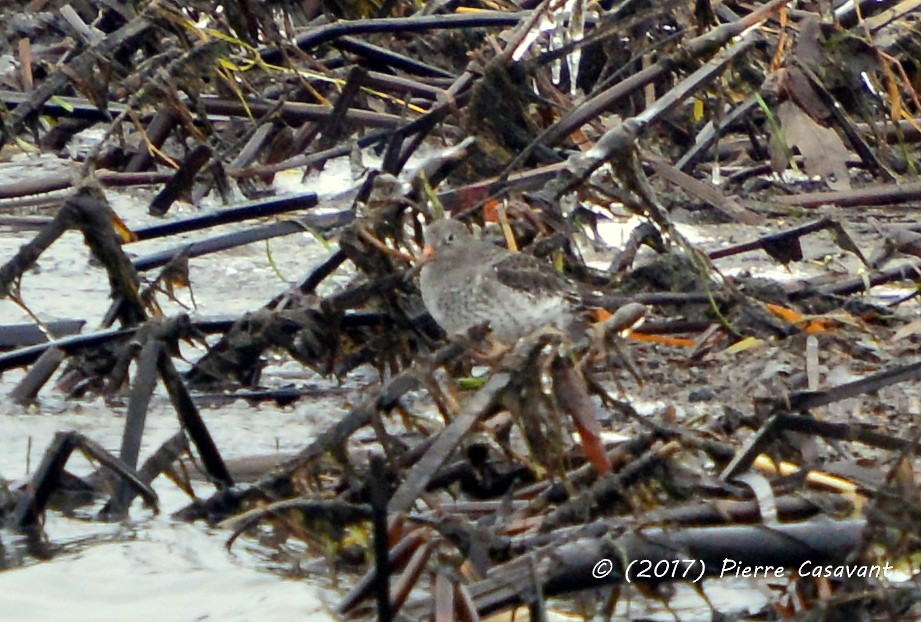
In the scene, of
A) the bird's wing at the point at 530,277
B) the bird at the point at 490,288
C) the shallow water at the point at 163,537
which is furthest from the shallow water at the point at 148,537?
the bird's wing at the point at 530,277

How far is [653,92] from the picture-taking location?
207 inches

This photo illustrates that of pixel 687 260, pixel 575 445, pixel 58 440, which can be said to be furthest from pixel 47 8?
pixel 575 445

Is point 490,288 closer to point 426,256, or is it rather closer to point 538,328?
point 426,256

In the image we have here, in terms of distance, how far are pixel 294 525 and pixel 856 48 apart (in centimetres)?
233

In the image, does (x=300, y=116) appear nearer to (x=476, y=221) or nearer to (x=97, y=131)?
(x=476, y=221)

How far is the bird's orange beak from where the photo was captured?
383 cm

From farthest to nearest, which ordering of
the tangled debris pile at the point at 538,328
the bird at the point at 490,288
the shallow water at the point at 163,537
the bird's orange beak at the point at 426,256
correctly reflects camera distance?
1. the bird at the point at 490,288
2. the bird's orange beak at the point at 426,256
3. the shallow water at the point at 163,537
4. the tangled debris pile at the point at 538,328

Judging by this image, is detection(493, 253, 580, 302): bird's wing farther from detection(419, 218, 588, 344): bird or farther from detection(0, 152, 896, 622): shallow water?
detection(0, 152, 896, 622): shallow water

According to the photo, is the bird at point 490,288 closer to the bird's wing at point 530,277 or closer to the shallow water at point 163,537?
the bird's wing at point 530,277

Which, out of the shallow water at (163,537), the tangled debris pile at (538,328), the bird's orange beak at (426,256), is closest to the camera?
the tangled debris pile at (538,328)

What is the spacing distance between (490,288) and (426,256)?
30 centimetres

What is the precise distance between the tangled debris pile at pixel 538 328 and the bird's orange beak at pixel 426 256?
27mm

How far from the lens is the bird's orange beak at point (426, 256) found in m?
3.83

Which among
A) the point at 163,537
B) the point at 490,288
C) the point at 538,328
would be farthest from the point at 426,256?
the point at 163,537
